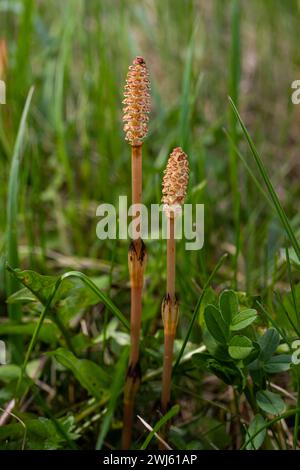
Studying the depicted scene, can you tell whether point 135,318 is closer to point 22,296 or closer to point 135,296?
point 135,296

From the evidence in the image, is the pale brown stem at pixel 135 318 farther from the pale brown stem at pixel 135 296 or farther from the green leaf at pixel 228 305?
the green leaf at pixel 228 305

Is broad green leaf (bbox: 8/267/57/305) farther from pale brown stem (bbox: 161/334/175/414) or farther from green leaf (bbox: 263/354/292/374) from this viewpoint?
green leaf (bbox: 263/354/292/374)

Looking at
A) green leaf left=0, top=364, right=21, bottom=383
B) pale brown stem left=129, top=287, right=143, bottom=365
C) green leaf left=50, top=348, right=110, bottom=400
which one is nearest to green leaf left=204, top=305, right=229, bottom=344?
pale brown stem left=129, top=287, right=143, bottom=365

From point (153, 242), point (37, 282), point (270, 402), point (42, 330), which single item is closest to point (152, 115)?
point (153, 242)

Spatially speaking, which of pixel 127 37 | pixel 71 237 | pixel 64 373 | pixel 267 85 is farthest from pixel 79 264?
pixel 267 85

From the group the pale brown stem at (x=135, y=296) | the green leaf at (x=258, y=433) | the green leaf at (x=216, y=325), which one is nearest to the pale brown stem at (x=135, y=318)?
the pale brown stem at (x=135, y=296)

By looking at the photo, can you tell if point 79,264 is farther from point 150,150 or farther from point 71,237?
point 150,150

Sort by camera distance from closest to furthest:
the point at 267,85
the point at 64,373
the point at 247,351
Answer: the point at 247,351, the point at 64,373, the point at 267,85

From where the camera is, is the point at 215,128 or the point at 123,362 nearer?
the point at 123,362
